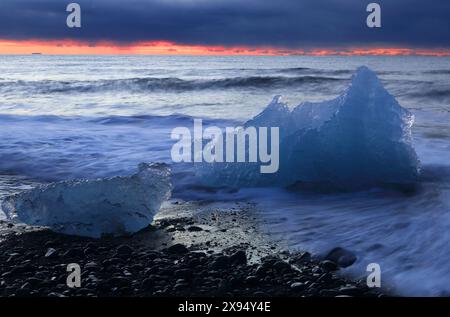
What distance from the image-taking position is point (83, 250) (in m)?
4.11

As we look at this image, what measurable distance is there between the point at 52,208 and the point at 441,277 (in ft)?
10.8

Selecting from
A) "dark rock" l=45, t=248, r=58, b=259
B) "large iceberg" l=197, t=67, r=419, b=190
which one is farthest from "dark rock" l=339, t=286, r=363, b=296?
"large iceberg" l=197, t=67, r=419, b=190

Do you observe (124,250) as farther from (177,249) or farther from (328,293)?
(328,293)

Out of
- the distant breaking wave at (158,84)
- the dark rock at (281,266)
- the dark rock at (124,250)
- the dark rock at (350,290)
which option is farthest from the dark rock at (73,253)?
the distant breaking wave at (158,84)

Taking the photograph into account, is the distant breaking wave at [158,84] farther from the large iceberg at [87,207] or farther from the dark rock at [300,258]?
the dark rock at [300,258]

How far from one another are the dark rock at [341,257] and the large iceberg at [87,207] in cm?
171

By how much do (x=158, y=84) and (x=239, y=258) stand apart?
23529 mm

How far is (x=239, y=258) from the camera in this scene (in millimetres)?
3834

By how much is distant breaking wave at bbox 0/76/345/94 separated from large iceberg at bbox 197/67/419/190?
18.8 meters

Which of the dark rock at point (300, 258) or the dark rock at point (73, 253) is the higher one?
the dark rock at point (73, 253)

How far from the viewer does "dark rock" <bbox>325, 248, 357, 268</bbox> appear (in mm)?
3913

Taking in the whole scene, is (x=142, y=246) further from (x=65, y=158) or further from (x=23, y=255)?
(x=65, y=158)

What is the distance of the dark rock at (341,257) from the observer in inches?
154
